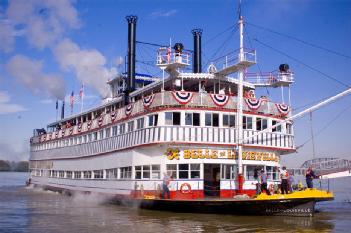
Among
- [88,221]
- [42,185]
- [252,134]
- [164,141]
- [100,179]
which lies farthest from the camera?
[42,185]

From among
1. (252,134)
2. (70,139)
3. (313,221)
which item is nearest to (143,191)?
(252,134)

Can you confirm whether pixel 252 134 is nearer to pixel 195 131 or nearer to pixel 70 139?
pixel 195 131

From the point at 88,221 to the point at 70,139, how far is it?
21350 millimetres

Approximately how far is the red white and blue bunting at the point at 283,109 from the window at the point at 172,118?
22.4 feet

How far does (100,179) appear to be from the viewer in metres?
30.6

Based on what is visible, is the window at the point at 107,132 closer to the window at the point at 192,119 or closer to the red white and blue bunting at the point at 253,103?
the window at the point at 192,119

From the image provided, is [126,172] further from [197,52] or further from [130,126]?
[197,52]

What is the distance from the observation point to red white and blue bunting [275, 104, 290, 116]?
1024 inches

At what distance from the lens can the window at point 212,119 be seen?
23.6 metres

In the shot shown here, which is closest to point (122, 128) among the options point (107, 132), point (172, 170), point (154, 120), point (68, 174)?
point (107, 132)

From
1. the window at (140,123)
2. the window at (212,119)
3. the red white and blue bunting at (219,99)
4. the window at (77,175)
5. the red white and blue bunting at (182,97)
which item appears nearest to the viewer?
the red white and blue bunting at (182,97)

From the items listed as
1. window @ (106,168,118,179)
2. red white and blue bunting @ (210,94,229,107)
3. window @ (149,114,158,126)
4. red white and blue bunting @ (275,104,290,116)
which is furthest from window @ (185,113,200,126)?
window @ (106,168,118,179)

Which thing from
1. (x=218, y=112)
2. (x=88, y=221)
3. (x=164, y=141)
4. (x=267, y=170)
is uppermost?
(x=218, y=112)

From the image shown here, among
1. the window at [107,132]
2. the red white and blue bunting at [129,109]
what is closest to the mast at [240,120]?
the red white and blue bunting at [129,109]
